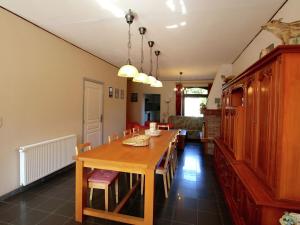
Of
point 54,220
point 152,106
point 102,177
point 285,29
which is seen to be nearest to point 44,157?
point 54,220

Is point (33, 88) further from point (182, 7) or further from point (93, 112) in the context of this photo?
point (182, 7)

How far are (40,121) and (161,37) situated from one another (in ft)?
8.27

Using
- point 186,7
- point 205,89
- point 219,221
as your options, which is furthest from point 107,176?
point 205,89

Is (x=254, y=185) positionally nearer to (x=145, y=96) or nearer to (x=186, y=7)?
(x=186, y=7)

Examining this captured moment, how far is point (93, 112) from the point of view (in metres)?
4.71

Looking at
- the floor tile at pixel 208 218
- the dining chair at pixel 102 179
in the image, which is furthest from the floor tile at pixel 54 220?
the floor tile at pixel 208 218

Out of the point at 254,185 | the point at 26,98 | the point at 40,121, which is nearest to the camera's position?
the point at 254,185

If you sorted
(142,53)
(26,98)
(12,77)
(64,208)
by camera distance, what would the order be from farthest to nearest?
1. (142,53)
2. (26,98)
3. (12,77)
4. (64,208)

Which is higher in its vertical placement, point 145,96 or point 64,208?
point 145,96

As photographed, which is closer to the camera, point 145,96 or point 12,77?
point 12,77

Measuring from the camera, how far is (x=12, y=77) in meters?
2.61

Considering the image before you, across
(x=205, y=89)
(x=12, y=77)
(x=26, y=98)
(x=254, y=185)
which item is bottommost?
(x=254, y=185)

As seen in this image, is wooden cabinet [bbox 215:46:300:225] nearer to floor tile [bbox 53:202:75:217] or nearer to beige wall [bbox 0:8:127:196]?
floor tile [bbox 53:202:75:217]

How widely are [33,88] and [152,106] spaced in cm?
685
